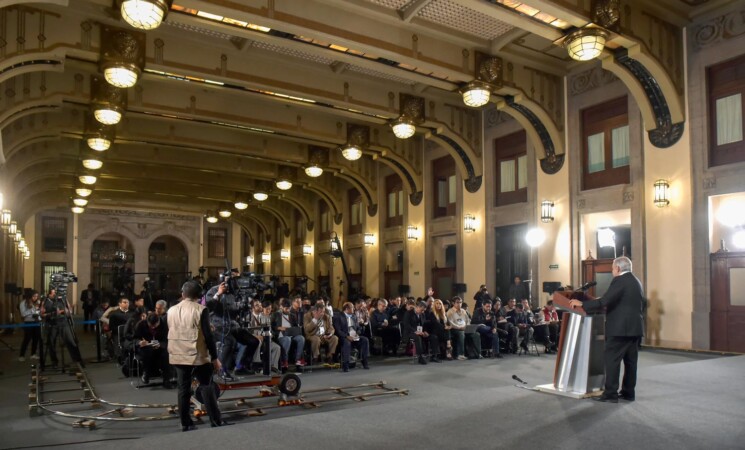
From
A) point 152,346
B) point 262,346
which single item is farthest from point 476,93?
point 152,346

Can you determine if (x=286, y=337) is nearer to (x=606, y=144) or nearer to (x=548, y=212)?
(x=548, y=212)

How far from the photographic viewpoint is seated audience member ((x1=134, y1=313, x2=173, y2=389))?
8.60 m

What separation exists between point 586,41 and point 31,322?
11.7 m

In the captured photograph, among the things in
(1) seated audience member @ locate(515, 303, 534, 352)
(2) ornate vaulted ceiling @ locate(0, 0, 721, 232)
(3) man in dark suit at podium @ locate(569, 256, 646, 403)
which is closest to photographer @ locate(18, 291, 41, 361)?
(2) ornate vaulted ceiling @ locate(0, 0, 721, 232)

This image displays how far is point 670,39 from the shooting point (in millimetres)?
11086

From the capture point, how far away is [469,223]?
16.1 m

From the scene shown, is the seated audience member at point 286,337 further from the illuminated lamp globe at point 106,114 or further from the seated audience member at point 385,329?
the illuminated lamp globe at point 106,114

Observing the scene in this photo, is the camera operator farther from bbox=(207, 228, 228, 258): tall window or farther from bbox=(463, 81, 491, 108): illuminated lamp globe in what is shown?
bbox=(207, 228, 228, 258): tall window

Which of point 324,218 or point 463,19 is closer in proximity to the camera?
point 463,19

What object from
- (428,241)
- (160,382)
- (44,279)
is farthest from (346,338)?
(44,279)

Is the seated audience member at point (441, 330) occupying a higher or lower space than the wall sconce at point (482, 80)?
lower

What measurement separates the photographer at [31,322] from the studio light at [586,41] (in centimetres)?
1089

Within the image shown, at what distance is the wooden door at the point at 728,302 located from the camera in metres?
10.4

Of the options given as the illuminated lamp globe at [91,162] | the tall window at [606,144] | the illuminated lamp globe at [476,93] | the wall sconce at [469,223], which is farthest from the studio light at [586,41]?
the illuminated lamp globe at [91,162]
